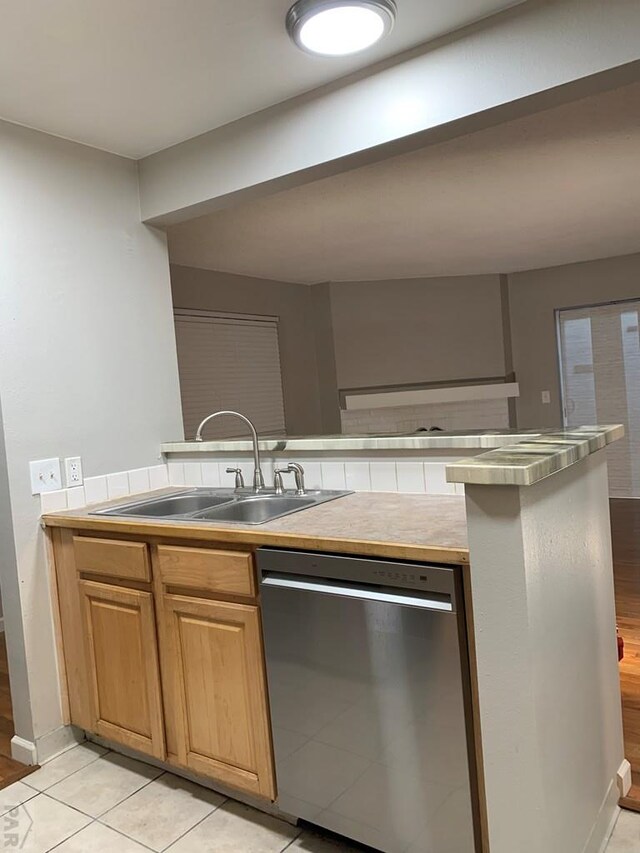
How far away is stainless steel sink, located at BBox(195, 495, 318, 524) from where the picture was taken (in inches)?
94.8

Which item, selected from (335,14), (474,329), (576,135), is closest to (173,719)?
(335,14)

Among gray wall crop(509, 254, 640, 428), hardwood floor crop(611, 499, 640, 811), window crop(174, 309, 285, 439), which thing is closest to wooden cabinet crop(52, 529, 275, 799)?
hardwood floor crop(611, 499, 640, 811)

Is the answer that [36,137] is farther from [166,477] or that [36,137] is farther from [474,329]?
[474,329]

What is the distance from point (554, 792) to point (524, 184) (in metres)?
3.09

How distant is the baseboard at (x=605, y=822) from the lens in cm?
170

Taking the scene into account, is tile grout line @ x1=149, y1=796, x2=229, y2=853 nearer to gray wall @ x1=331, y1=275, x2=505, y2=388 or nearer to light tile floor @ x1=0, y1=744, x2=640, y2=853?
light tile floor @ x1=0, y1=744, x2=640, y2=853

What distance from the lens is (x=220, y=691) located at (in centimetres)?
201

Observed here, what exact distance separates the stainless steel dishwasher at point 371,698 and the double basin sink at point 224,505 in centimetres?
→ 50

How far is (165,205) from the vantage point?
279cm

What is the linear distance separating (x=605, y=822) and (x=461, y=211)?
128 inches

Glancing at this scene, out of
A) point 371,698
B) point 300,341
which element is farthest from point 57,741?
point 300,341

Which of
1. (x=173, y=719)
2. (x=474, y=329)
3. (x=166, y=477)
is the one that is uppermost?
(x=474, y=329)

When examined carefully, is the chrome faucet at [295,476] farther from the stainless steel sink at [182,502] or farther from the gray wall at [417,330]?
the gray wall at [417,330]

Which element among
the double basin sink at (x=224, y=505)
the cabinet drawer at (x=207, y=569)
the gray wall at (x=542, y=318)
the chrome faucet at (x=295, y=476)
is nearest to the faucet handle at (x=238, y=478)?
the double basin sink at (x=224, y=505)
